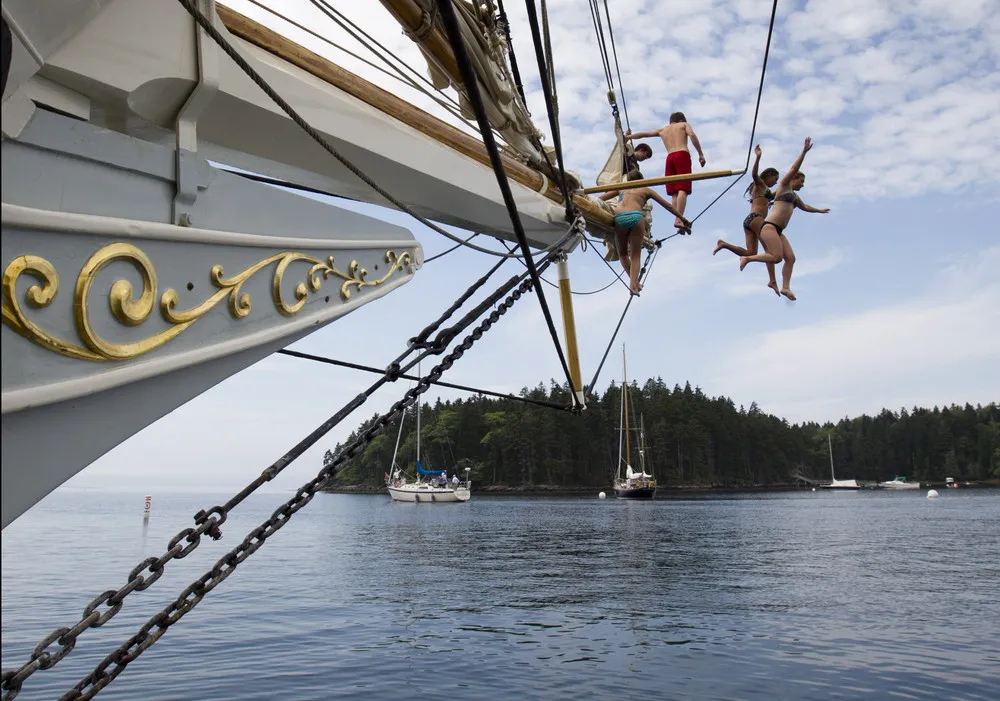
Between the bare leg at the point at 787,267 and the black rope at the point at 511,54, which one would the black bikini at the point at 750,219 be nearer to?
the bare leg at the point at 787,267

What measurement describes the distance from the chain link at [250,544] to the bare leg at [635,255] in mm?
2291

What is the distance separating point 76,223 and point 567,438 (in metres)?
117

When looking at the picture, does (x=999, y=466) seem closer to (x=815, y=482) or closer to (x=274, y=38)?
(x=815, y=482)

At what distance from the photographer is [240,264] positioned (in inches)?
96.2

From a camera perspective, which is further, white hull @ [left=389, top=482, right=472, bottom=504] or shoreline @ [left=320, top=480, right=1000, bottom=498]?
shoreline @ [left=320, top=480, right=1000, bottom=498]

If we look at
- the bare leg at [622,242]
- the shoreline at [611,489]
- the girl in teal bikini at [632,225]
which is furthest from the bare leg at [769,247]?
the shoreline at [611,489]

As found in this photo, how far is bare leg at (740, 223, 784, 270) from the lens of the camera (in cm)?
632

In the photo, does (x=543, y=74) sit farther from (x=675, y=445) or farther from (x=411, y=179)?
(x=675, y=445)

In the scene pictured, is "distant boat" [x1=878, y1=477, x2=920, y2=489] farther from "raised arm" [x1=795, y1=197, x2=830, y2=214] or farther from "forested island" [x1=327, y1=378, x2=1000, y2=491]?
"raised arm" [x1=795, y1=197, x2=830, y2=214]

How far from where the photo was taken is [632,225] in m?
6.47

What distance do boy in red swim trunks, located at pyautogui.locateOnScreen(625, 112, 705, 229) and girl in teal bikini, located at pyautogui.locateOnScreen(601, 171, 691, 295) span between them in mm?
123

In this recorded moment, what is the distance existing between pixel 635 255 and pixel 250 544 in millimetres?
4338

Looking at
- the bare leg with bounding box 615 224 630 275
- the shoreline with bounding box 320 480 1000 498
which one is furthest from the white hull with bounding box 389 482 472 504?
the bare leg with bounding box 615 224 630 275

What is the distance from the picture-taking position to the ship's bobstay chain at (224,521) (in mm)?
2717
